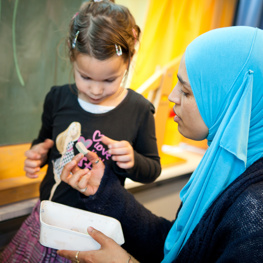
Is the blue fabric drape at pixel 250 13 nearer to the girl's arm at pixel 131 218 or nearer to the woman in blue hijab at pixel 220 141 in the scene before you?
the woman in blue hijab at pixel 220 141

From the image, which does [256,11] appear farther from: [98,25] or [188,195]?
[188,195]

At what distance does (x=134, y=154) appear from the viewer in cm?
93

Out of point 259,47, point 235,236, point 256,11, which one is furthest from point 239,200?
point 256,11

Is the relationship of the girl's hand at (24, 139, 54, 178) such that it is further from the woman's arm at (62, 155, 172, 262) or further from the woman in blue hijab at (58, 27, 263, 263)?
the woman in blue hijab at (58, 27, 263, 263)

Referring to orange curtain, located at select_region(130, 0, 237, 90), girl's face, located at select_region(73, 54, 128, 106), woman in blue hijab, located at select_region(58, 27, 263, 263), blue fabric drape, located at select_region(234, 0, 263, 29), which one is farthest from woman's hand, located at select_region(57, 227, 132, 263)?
blue fabric drape, located at select_region(234, 0, 263, 29)

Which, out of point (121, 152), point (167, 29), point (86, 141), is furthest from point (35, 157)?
point (167, 29)

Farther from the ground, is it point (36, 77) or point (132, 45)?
point (132, 45)

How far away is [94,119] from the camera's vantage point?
0.96 meters

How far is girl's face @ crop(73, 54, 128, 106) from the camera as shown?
2.74 feet

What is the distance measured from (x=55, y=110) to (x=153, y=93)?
770 millimetres

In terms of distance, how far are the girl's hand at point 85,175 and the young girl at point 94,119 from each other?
39mm

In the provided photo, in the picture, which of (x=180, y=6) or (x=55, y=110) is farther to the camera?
(x=180, y=6)

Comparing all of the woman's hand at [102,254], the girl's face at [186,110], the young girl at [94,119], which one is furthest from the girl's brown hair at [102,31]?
the woman's hand at [102,254]

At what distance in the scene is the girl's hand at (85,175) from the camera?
821 millimetres
